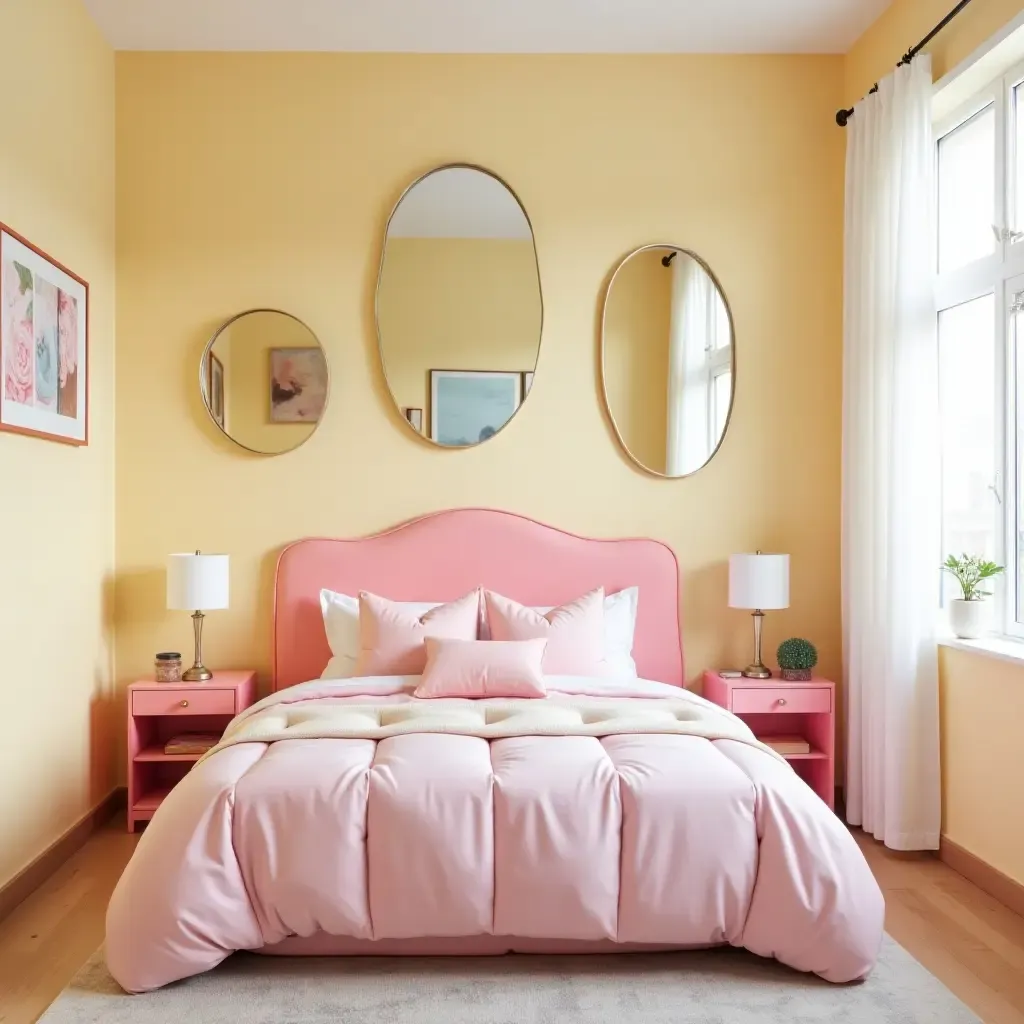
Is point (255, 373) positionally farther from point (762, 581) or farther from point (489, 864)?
point (489, 864)

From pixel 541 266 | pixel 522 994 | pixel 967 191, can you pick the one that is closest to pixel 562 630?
pixel 522 994

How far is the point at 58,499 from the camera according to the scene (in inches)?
138

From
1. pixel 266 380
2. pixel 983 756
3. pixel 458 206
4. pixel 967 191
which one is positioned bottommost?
pixel 983 756

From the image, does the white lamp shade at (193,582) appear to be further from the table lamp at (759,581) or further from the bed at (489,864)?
the table lamp at (759,581)

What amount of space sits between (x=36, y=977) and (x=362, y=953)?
2.81ft

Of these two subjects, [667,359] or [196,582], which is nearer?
[196,582]

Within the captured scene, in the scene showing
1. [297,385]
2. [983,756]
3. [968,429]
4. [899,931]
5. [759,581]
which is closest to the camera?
[899,931]

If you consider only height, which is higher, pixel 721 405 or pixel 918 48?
pixel 918 48

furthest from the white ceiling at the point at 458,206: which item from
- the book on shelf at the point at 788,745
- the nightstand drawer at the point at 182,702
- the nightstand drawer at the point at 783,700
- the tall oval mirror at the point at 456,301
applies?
the book on shelf at the point at 788,745

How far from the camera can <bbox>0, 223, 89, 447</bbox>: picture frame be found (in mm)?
3051

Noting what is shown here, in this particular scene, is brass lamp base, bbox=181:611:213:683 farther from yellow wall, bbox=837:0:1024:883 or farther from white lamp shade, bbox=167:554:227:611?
yellow wall, bbox=837:0:1024:883

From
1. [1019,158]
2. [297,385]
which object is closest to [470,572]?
[297,385]

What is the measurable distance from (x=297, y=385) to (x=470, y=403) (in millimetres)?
737

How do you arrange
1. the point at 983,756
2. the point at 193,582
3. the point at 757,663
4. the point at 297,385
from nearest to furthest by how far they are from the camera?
the point at 983,756 < the point at 193,582 < the point at 757,663 < the point at 297,385
